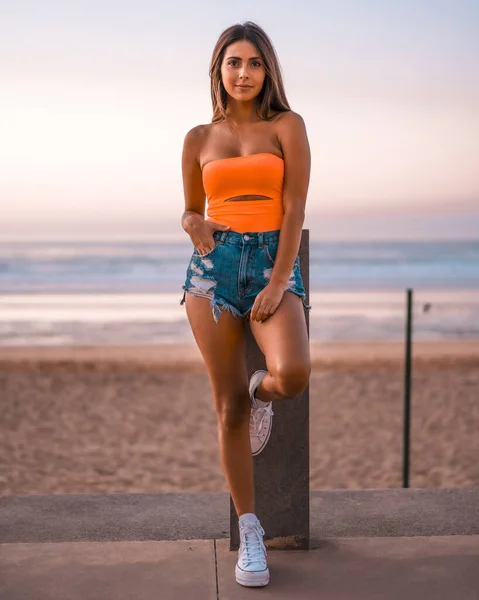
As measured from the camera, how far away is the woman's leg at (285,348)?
2.90m

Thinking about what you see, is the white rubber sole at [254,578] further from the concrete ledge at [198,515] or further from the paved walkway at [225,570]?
the concrete ledge at [198,515]

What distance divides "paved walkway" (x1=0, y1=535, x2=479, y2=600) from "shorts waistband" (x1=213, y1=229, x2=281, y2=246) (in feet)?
4.09

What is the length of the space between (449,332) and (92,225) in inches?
747

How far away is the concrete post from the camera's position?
343cm

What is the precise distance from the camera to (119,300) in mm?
18344

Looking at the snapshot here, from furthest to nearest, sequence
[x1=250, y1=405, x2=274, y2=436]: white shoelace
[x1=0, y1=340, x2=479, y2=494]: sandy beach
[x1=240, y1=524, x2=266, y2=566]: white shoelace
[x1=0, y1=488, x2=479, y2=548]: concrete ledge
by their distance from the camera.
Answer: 1. [x1=0, y1=340, x2=479, y2=494]: sandy beach
2. [x1=0, y1=488, x2=479, y2=548]: concrete ledge
3. [x1=250, y1=405, x2=274, y2=436]: white shoelace
4. [x1=240, y1=524, x2=266, y2=566]: white shoelace

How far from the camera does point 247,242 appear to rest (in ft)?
9.87

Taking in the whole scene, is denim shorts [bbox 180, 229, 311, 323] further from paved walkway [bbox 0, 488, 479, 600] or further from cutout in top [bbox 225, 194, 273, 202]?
paved walkway [bbox 0, 488, 479, 600]

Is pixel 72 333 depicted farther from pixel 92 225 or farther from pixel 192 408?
pixel 92 225

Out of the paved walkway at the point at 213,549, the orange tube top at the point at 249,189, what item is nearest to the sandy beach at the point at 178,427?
the paved walkway at the point at 213,549

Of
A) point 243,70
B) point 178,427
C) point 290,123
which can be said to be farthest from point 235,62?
point 178,427

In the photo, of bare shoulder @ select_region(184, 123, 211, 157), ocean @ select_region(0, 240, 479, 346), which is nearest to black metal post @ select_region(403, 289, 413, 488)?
bare shoulder @ select_region(184, 123, 211, 157)

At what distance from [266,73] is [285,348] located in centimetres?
102

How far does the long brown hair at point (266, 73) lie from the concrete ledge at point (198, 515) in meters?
1.79
